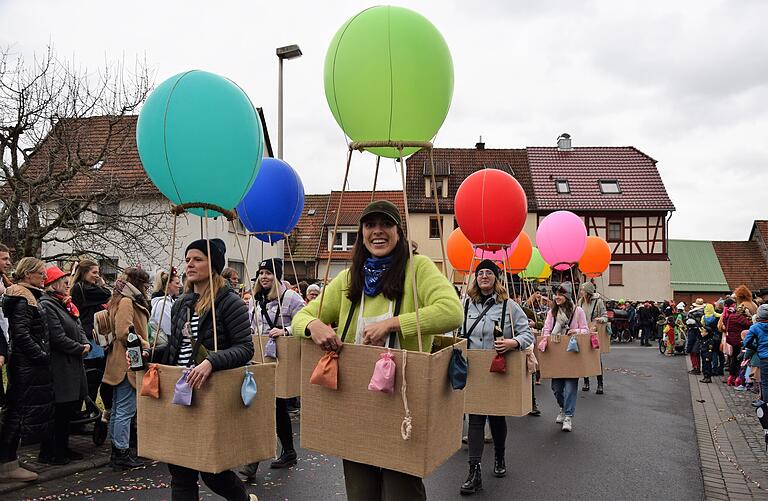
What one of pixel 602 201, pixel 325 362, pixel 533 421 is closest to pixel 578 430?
pixel 533 421

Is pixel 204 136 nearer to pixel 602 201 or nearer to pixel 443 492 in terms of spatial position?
pixel 443 492

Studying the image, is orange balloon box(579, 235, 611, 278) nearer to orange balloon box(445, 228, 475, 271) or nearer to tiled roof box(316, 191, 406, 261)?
orange balloon box(445, 228, 475, 271)

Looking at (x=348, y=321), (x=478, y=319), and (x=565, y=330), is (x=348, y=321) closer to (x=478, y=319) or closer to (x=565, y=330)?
(x=478, y=319)

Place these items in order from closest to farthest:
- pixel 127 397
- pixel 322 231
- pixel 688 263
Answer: pixel 127 397 → pixel 322 231 → pixel 688 263

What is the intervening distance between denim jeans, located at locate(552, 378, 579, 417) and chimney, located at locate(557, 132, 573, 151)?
3620cm

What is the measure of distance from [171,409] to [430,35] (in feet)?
8.25

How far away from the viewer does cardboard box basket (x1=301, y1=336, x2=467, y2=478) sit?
2.94 m

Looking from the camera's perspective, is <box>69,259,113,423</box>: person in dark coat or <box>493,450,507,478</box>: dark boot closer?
<box>493,450,507,478</box>: dark boot

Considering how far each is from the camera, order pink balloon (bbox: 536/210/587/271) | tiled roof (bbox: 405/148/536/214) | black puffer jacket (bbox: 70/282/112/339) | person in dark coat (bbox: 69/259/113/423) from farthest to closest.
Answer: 1. tiled roof (bbox: 405/148/536/214)
2. pink balloon (bbox: 536/210/587/271)
3. black puffer jacket (bbox: 70/282/112/339)
4. person in dark coat (bbox: 69/259/113/423)

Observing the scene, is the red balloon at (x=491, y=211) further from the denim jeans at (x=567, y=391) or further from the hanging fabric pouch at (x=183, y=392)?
the hanging fabric pouch at (x=183, y=392)

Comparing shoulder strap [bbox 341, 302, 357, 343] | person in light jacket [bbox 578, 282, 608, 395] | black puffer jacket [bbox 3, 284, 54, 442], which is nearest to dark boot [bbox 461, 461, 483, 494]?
shoulder strap [bbox 341, 302, 357, 343]

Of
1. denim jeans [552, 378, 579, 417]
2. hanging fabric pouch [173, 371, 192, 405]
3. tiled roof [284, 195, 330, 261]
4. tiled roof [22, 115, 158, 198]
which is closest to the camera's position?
hanging fabric pouch [173, 371, 192, 405]

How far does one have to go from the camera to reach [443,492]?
5.57m

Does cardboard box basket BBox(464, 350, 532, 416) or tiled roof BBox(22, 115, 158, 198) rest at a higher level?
tiled roof BBox(22, 115, 158, 198)
